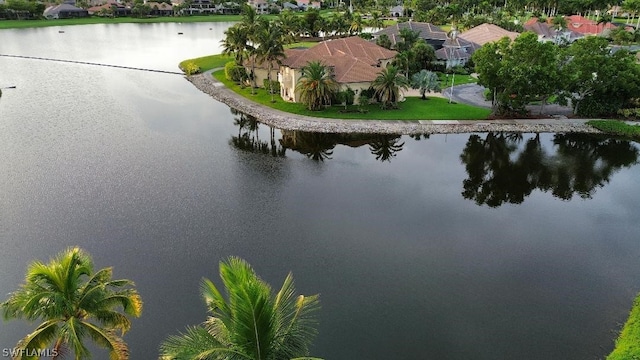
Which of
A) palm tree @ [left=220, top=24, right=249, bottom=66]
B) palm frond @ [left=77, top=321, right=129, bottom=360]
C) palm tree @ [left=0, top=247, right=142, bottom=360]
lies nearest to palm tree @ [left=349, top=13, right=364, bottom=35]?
palm tree @ [left=220, top=24, right=249, bottom=66]

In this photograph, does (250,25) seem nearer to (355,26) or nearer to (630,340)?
(630,340)

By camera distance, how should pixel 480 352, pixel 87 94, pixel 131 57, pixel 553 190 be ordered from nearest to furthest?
pixel 480 352
pixel 553 190
pixel 87 94
pixel 131 57

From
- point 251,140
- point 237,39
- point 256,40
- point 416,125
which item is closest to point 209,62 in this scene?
point 237,39

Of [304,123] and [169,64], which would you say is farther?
[169,64]

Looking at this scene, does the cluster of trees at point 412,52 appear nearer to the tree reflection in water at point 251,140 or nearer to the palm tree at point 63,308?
the tree reflection in water at point 251,140

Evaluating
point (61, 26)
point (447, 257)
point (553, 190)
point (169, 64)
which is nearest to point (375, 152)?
point (553, 190)

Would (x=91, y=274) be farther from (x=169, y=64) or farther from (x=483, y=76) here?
(x=169, y=64)

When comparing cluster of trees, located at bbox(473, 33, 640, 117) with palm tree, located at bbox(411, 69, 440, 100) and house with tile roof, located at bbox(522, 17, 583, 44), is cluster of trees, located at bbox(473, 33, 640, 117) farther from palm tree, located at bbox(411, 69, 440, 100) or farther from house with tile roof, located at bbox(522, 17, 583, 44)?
house with tile roof, located at bbox(522, 17, 583, 44)
